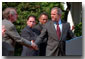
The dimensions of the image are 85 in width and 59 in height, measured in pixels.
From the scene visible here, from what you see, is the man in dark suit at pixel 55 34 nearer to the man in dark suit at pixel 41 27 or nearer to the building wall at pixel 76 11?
the man in dark suit at pixel 41 27

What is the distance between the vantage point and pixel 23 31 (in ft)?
12.3

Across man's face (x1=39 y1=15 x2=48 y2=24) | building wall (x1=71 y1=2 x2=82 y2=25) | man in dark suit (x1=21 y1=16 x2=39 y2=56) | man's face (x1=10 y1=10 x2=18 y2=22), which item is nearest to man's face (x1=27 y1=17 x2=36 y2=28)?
man in dark suit (x1=21 y1=16 x2=39 y2=56)

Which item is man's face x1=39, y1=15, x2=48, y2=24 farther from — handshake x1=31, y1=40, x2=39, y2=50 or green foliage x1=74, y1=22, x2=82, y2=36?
green foliage x1=74, y1=22, x2=82, y2=36

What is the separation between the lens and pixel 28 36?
12.3 ft

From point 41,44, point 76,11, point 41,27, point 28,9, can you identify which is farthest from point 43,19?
point 76,11

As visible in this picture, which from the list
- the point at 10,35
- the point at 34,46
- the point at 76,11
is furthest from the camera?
the point at 76,11

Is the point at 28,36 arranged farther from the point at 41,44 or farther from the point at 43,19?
the point at 43,19

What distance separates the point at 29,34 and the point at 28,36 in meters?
0.05

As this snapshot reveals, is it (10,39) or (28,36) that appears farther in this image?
(28,36)

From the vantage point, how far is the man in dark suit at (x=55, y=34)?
3.79m

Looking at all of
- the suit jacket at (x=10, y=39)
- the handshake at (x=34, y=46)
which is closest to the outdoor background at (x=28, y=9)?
the suit jacket at (x=10, y=39)

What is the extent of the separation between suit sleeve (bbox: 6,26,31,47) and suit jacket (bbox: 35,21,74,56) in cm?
23

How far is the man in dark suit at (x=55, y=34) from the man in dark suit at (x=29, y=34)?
0.13 metres

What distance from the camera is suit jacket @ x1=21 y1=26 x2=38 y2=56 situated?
374 cm
